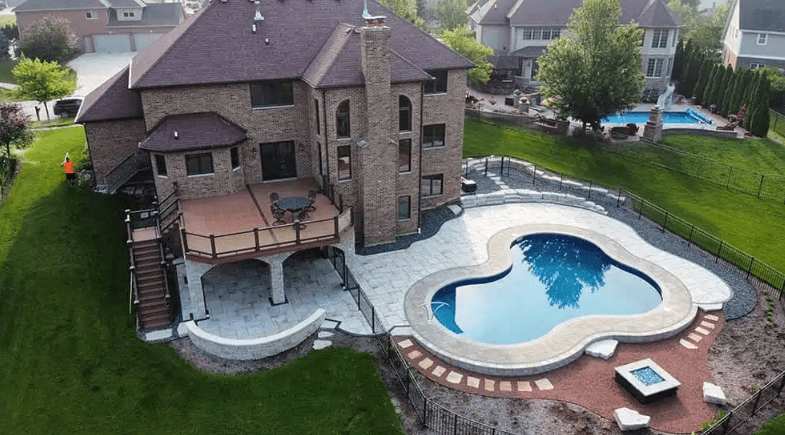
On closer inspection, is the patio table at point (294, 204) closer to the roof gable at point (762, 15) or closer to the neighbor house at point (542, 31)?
the neighbor house at point (542, 31)

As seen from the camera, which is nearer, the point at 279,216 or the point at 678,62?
the point at 279,216

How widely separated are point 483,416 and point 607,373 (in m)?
4.60

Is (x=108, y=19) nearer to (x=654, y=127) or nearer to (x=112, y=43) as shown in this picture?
(x=112, y=43)

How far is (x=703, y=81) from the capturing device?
55.2 m

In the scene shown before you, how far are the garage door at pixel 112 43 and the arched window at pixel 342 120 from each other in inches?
2278

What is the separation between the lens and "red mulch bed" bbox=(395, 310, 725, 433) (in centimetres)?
1677

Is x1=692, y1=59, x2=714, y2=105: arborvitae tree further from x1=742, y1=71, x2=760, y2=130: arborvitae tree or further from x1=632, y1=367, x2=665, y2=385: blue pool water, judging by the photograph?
x1=632, y1=367, x2=665, y2=385: blue pool water

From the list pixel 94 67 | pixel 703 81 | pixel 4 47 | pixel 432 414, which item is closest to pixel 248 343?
pixel 432 414

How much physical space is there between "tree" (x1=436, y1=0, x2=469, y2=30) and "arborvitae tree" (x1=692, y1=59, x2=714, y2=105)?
36.7m

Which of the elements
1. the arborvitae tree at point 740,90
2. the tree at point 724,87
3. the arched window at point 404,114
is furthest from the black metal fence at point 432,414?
the tree at point 724,87

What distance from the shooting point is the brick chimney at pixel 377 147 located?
75.5 feet

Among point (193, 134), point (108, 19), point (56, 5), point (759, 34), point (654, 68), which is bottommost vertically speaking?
point (654, 68)

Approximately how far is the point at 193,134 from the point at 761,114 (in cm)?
4136

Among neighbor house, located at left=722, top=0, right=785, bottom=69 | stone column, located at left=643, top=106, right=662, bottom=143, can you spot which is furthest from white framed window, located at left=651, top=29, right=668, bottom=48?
stone column, located at left=643, top=106, right=662, bottom=143
